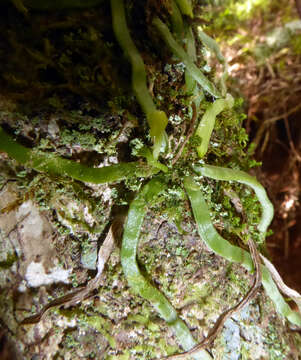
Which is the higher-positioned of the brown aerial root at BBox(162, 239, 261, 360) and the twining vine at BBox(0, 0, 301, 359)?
the twining vine at BBox(0, 0, 301, 359)

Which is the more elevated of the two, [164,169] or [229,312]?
[164,169]

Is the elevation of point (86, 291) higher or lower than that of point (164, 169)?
lower

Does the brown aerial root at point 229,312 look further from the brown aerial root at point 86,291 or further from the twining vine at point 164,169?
the brown aerial root at point 86,291

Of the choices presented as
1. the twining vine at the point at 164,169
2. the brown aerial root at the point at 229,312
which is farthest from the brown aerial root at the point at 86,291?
the brown aerial root at the point at 229,312

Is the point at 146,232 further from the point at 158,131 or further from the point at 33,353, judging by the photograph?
the point at 33,353

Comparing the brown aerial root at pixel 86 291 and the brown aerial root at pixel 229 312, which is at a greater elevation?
Result: the brown aerial root at pixel 86 291

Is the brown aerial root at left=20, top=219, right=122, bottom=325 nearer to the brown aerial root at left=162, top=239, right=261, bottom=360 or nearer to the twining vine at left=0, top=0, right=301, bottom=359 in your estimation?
the twining vine at left=0, top=0, right=301, bottom=359

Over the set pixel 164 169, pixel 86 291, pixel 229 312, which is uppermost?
pixel 164 169

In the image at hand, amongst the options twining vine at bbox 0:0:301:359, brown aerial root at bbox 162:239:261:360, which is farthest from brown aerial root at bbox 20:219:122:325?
brown aerial root at bbox 162:239:261:360

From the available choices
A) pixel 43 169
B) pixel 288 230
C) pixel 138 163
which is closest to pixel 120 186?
pixel 138 163
